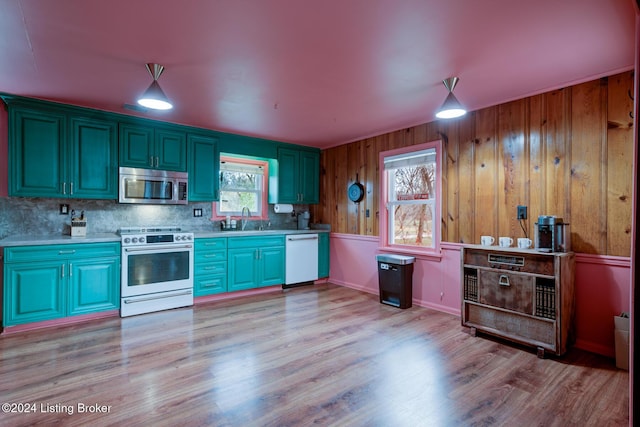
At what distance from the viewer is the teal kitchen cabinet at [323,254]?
5547mm

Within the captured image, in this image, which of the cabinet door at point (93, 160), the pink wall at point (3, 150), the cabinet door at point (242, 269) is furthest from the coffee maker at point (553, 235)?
the pink wall at point (3, 150)

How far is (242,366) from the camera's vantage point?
2.58m

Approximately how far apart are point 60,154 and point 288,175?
298 centimetres

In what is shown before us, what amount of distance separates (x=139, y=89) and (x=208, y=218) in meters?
2.21

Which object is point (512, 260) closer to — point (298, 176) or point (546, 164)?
point (546, 164)

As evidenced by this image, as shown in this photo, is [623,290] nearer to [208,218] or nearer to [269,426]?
[269,426]

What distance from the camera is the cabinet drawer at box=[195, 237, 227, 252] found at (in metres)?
4.32

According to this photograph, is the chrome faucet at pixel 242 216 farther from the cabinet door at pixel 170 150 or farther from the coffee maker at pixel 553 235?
the coffee maker at pixel 553 235

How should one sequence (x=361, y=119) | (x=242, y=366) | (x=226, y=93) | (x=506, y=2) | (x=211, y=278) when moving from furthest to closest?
(x=211, y=278) → (x=361, y=119) → (x=226, y=93) → (x=242, y=366) → (x=506, y=2)

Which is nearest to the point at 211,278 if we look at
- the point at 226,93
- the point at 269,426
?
the point at 226,93

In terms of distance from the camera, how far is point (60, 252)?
133 inches

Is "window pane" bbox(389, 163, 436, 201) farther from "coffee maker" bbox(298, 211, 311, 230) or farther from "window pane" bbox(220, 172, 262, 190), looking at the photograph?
"window pane" bbox(220, 172, 262, 190)

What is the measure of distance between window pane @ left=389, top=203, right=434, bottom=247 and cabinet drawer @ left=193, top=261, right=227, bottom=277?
2.36 metres

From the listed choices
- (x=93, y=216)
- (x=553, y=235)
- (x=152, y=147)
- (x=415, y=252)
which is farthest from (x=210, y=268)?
(x=553, y=235)
